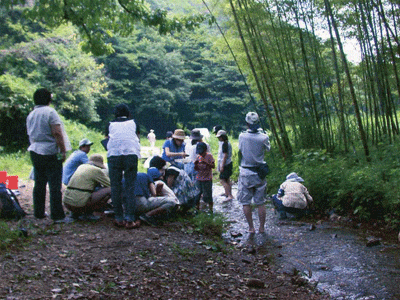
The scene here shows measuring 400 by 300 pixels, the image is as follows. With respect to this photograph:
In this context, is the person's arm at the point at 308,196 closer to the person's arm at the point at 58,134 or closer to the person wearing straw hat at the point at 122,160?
the person wearing straw hat at the point at 122,160

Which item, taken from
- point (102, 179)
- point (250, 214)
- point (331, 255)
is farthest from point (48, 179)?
point (331, 255)

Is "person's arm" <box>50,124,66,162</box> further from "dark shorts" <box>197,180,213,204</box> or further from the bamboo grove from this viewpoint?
the bamboo grove

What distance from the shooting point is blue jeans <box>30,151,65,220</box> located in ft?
14.9

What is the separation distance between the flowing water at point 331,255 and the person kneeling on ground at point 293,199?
193 mm

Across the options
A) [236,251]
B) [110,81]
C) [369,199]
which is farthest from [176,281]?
[110,81]

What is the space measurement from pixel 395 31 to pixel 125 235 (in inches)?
237

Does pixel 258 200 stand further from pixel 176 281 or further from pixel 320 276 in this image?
pixel 176 281

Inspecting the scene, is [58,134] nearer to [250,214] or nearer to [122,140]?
[122,140]

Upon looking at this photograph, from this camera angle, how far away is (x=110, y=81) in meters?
28.0

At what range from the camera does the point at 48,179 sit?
460 cm

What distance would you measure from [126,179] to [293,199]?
2644 millimetres

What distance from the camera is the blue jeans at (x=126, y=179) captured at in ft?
15.1

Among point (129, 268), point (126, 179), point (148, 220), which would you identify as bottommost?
point (129, 268)

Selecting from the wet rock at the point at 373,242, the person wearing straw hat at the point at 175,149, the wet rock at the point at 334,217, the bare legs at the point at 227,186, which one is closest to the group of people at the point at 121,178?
the wet rock at the point at 334,217
